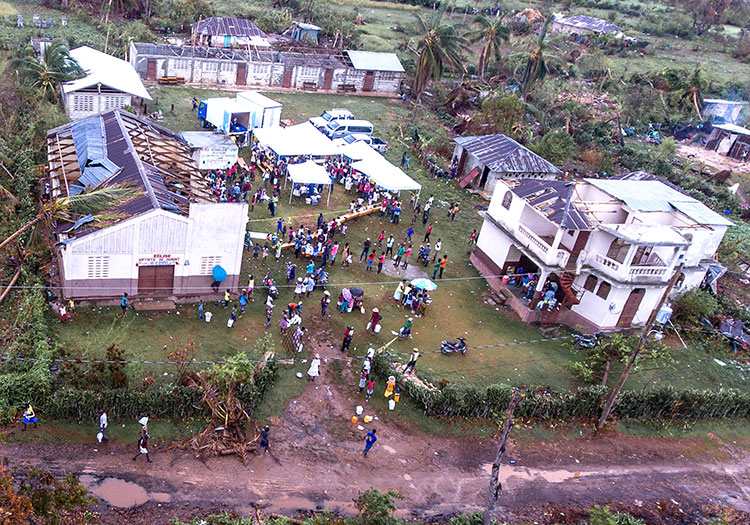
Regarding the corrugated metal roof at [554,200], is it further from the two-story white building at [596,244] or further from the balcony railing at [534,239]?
the balcony railing at [534,239]

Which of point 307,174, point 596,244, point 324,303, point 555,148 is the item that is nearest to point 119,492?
point 324,303

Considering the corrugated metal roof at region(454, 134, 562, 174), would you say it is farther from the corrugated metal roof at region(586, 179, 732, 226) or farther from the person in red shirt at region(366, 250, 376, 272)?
the person in red shirt at region(366, 250, 376, 272)

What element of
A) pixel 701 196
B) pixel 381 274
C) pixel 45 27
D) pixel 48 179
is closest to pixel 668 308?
pixel 381 274

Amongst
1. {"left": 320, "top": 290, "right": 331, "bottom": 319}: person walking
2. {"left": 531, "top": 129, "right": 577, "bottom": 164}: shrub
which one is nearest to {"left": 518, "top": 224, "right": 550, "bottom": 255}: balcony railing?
{"left": 320, "top": 290, "right": 331, "bottom": 319}: person walking

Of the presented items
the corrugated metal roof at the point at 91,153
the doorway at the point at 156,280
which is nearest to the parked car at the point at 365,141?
the corrugated metal roof at the point at 91,153

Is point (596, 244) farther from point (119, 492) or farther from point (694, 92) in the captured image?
point (694, 92)
